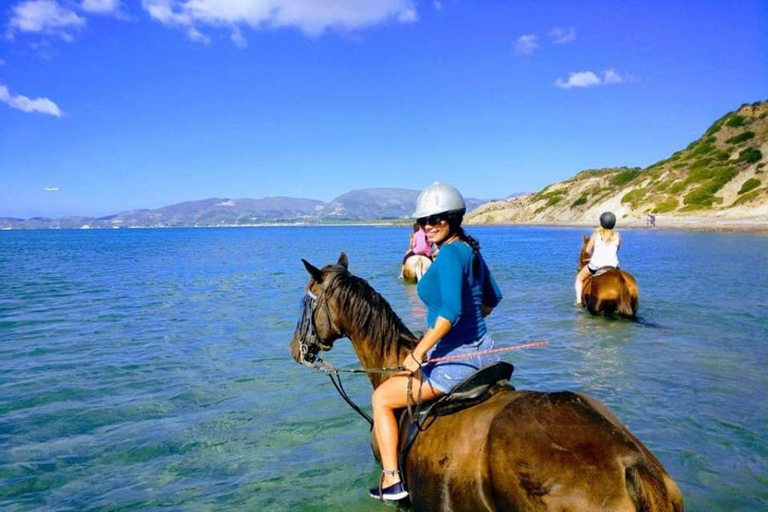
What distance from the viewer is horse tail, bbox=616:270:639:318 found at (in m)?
14.0

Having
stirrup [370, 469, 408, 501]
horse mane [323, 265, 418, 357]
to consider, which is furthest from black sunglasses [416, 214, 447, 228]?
stirrup [370, 469, 408, 501]

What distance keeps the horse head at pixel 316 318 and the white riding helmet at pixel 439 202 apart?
3.55ft

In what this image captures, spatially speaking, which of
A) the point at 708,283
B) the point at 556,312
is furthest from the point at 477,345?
the point at 708,283

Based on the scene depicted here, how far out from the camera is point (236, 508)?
5.73 metres

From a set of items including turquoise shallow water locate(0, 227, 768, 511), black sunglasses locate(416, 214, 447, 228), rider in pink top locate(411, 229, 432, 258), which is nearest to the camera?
black sunglasses locate(416, 214, 447, 228)

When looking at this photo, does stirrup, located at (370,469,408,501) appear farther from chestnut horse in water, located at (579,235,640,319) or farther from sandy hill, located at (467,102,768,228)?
sandy hill, located at (467,102,768,228)

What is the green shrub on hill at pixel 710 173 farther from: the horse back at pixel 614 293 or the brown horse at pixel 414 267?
the horse back at pixel 614 293

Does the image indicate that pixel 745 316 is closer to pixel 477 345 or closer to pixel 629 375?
pixel 629 375

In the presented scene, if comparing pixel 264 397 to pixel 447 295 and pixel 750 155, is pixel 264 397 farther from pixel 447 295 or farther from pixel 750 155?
pixel 750 155

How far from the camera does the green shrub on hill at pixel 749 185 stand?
191 feet

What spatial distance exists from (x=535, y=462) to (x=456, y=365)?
117cm

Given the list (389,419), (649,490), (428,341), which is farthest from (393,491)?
(649,490)

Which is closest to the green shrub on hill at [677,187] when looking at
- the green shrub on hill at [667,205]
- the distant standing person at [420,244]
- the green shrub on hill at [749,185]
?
the green shrub on hill at [667,205]

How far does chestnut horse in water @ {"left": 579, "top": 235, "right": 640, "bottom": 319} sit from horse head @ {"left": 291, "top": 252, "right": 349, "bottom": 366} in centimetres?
1082
